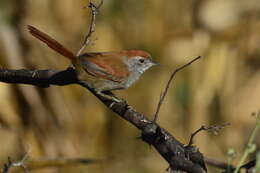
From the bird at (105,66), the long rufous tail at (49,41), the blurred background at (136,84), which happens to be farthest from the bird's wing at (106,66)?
the blurred background at (136,84)

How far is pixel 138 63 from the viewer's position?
4379mm

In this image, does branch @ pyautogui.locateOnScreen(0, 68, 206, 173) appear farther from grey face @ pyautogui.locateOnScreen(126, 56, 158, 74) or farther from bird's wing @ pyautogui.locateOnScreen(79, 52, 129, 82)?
grey face @ pyautogui.locateOnScreen(126, 56, 158, 74)

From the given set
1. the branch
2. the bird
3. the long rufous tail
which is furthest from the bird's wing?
the branch

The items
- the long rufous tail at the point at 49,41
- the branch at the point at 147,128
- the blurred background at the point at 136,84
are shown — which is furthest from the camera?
the blurred background at the point at 136,84

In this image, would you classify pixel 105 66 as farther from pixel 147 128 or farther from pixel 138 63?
pixel 147 128

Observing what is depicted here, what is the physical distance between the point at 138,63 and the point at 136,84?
2.54 meters

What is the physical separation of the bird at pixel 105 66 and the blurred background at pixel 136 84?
2.19 meters

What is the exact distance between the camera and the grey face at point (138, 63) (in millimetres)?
4254

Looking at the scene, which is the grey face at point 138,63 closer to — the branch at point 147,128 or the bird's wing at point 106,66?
the bird's wing at point 106,66

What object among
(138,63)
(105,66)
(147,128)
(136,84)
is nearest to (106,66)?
(105,66)

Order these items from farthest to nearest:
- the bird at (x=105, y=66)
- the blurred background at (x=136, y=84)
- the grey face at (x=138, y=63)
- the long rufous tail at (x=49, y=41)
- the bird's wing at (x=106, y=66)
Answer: the blurred background at (x=136, y=84), the grey face at (x=138, y=63), the bird's wing at (x=106, y=66), the bird at (x=105, y=66), the long rufous tail at (x=49, y=41)

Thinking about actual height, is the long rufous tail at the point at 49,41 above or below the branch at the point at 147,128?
above

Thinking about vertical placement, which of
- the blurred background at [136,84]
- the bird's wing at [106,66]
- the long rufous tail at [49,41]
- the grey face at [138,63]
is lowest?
the blurred background at [136,84]

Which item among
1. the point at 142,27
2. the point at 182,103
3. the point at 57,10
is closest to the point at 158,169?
the point at 182,103
